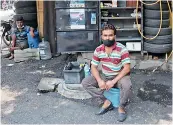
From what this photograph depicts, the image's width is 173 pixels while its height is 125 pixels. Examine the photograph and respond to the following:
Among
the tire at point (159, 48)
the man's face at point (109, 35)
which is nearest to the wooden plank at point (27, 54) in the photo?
the tire at point (159, 48)

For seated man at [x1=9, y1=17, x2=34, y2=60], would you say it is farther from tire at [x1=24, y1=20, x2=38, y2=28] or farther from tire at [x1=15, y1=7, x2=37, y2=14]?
tire at [x1=15, y1=7, x2=37, y2=14]

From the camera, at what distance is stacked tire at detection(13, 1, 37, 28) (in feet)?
27.4

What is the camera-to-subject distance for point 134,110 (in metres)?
4.24

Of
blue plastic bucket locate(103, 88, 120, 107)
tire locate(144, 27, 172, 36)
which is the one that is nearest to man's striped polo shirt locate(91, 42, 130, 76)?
blue plastic bucket locate(103, 88, 120, 107)

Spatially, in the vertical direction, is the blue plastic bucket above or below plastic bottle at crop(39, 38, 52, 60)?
below

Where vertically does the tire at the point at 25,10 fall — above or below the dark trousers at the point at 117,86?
above

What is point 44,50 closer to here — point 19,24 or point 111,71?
point 19,24

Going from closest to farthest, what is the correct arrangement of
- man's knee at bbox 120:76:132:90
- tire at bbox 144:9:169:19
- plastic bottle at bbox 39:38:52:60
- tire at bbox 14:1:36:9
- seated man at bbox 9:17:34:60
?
man's knee at bbox 120:76:132:90 → tire at bbox 144:9:169:19 → plastic bottle at bbox 39:38:52:60 → seated man at bbox 9:17:34:60 → tire at bbox 14:1:36:9

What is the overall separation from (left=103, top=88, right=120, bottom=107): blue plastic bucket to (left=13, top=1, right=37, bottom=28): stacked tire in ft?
16.2

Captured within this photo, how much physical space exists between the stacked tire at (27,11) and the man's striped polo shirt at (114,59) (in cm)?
480

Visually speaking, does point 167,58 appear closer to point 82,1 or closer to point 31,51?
point 82,1

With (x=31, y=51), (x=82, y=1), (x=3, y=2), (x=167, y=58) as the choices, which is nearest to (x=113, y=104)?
(x=167, y=58)

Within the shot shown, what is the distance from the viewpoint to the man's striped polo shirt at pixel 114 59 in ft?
13.0

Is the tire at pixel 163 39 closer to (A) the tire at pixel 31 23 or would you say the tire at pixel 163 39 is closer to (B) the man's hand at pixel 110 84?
(B) the man's hand at pixel 110 84
